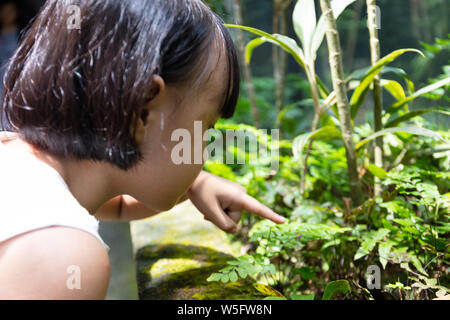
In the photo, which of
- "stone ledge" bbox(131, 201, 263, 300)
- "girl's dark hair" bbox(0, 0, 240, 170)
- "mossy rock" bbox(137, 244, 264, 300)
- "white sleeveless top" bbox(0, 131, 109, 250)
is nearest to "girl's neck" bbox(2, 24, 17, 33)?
"stone ledge" bbox(131, 201, 263, 300)

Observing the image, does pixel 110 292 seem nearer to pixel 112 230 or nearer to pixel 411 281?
pixel 112 230

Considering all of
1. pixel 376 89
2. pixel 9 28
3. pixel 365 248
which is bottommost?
pixel 365 248

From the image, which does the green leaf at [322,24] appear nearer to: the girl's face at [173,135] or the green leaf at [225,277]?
the girl's face at [173,135]

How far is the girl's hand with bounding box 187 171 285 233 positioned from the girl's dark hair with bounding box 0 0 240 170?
33 centimetres

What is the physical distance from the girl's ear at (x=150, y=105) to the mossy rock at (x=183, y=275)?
47 cm

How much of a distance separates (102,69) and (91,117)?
8cm

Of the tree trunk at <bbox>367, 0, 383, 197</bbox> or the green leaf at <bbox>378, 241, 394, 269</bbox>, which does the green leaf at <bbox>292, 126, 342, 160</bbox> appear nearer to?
the tree trunk at <bbox>367, 0, 383, 197</bbox>

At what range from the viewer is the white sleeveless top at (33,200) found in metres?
0.55

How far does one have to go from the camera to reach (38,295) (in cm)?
Result: 51

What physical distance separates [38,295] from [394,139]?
4.23 feet

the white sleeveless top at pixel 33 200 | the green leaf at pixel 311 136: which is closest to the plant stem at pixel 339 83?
the green leaf at pixel 311 136

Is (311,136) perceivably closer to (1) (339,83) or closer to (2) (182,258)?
(1) (339,83)

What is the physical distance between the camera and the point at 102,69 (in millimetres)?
639

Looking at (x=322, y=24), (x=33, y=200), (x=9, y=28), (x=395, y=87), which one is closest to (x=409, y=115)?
(x=395, y=87)
